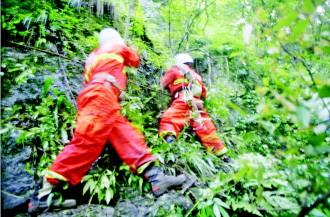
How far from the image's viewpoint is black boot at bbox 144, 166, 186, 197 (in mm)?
3850

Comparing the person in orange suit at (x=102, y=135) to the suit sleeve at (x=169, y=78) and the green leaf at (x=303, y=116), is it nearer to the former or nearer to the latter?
the suit sleeve at (x=169, y=78)

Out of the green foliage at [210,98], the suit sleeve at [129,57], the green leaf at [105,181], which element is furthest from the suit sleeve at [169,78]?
the green leaf at [105,181]

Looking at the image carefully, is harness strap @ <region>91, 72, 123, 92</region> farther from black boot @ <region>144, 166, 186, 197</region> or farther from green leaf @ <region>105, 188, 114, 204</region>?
green leaf @ <region>105, 188, 114, 204</region>

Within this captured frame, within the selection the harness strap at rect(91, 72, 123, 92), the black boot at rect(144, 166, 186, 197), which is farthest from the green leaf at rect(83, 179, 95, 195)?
the harness strap at rect(91, 72, 123, 92)

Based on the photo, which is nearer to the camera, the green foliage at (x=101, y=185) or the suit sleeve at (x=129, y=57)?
the green foliage at (x=101, y=185)

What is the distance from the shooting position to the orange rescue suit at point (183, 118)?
5262 millimetres

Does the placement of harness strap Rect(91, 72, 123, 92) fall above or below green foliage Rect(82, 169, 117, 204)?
above

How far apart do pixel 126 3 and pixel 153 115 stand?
104 inches

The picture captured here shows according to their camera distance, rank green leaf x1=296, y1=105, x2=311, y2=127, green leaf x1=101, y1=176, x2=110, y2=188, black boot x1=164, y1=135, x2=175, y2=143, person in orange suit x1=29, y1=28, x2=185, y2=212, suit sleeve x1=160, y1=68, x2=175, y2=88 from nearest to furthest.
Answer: green leaf x1=296, y1=105, x2=311, y2=127
person in orange suit x1=29, y1=28, x2=185, y2=212
green leaf x1=101, y1=176, x2=110, y2=188
black boot x1=164, y1=135, x2=175, y2=143
suit sleeve x1=160, y1=68, x2=175, y2=88

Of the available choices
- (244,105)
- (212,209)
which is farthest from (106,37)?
(244,105)

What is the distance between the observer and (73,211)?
11.5 ft

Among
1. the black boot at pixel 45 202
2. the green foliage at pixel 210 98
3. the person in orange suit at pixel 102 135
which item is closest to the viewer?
the green foliage at pixel 210 98

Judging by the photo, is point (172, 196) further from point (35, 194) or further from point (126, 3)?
point (126, 3)

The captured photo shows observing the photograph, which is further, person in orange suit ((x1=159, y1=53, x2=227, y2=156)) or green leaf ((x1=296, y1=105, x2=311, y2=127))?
person in orange suit ((x1=159, y1=53, x2=227, y2=156))
